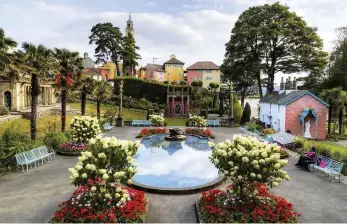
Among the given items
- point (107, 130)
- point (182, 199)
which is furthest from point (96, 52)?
point (182, 199)

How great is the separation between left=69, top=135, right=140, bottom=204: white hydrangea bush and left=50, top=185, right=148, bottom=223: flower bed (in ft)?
0.82

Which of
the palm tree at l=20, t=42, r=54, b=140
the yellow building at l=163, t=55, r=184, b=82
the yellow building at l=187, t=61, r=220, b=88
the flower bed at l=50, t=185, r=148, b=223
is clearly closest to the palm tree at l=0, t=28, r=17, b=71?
the palm tree at l=20, t=42, r=54, b=140

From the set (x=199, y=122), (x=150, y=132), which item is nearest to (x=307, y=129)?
(x=199, y=122)

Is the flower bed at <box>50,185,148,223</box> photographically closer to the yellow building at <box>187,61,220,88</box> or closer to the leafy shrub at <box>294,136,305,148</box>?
the leafy shrub at <box>294,136,305,148</box>

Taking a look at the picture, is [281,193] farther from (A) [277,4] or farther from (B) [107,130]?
(A) [277,4]

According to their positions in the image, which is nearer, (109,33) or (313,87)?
A: (313,87)

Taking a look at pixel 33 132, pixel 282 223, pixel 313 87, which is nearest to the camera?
pixel 282 223

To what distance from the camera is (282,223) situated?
8.45 metres

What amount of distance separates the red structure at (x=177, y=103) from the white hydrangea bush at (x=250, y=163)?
42.1 m

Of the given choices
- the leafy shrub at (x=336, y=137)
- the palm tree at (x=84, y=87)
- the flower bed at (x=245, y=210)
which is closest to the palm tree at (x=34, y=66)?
the palm tree at (x=84, y=87)

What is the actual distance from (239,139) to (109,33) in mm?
61475

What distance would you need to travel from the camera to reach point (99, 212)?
8656 millimetres

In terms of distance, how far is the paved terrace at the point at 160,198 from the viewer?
31.2ft

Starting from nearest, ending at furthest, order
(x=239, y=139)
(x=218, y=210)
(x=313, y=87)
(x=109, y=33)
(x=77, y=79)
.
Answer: (x=218, y=210)
(x=239, y=139)
(x=77, y=79)
(x=313, y=87)
(x=109, y=33)
